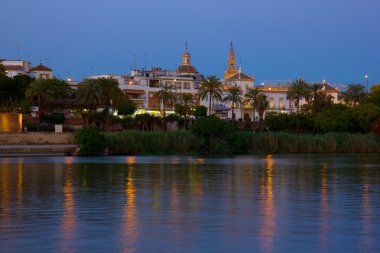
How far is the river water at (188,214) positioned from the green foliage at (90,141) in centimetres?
3025

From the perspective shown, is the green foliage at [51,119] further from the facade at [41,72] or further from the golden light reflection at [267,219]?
the golden light reflection at [267,219]

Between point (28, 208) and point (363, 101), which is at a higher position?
point (363, 101)

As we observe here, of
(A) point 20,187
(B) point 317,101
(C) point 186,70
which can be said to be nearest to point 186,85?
(C) point 186,70

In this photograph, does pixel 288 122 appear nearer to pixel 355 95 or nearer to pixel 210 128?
pixel 355 95

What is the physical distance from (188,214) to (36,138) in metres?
51.7

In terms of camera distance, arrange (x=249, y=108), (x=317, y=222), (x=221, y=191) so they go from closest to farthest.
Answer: (x=317, y=222)
(x=221, y=191)
(x=249, y=108)


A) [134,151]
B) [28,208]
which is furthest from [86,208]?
[134,151]

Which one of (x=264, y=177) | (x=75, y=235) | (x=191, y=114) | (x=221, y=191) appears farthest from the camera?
(x=191, y=114)

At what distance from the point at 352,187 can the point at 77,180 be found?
12.1 metres

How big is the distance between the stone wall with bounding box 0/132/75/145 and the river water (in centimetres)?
3383

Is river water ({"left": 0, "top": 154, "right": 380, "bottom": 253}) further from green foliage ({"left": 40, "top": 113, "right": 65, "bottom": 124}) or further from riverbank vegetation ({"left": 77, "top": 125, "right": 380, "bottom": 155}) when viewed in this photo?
green foliage ({"left": 40, "top": 113, "right": 65, "bottom": 124})

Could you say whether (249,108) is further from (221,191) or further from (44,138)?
(221,191)

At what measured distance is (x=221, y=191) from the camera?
95.6 ft

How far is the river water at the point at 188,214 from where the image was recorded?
15.9 m
